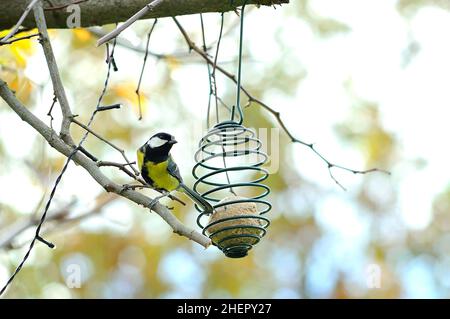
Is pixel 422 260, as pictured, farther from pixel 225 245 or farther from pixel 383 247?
pixel 225 245

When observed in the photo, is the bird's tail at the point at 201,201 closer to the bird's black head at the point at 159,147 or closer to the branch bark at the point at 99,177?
the bird's black head at the point at 159,147

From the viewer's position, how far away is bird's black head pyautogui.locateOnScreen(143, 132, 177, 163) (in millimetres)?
4035

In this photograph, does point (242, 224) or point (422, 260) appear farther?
point (422, 260)

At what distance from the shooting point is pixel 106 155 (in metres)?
8.15

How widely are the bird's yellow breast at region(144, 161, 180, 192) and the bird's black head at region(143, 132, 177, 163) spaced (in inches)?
1.3

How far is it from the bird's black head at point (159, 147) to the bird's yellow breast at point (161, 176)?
0.11 ft

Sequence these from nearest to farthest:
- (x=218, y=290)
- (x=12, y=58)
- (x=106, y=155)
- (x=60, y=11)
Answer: (x=60, y=11)
(x=12, y=58)
(x=106, y=155)
(x=218, y=290)

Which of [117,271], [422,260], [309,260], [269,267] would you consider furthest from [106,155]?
[422,260]

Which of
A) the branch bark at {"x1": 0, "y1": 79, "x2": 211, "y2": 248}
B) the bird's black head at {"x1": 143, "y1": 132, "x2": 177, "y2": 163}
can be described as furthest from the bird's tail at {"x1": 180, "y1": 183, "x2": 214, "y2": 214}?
the branch bark at {"x1": 0, "y1": 79, "x2": 211, "y2": 248}

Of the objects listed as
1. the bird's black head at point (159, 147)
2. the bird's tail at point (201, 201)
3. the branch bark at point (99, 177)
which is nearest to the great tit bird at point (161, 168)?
the bird's black head at point (159, 147)

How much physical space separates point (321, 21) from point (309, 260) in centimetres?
401

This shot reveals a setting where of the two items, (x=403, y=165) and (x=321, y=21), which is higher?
(x=321, y=21)

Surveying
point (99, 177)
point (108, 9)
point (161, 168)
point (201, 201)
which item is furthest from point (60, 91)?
point (161, 168)
